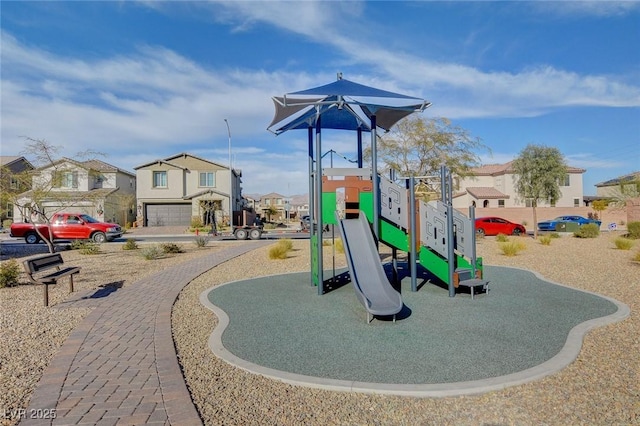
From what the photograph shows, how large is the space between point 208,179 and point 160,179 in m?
4.63

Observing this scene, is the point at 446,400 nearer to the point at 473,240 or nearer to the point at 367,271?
the point at 367,271

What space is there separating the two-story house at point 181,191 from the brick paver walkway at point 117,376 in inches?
1294

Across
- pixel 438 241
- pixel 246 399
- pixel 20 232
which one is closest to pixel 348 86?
pixel 438 241

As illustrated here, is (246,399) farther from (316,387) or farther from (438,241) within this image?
(438,241)

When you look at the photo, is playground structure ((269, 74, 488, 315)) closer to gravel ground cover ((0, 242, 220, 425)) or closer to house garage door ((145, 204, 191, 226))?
gravel ground cover ((0, 242, 220, 425))

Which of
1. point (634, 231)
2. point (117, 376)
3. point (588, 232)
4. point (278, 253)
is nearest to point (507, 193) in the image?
point (588, 232)

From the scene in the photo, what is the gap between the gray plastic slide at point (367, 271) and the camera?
6.05 meters

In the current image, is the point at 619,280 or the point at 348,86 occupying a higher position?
the point at 348,86

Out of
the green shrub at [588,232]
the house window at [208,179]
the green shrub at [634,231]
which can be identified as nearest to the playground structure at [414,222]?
the green shrub at [588,232]

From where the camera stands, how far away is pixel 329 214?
27.6 ft

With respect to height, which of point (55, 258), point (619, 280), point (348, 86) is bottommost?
point (619, 280)

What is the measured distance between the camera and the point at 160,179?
3994cm

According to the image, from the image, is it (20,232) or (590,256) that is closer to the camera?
(590,256)

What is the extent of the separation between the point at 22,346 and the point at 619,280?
37.7ft
